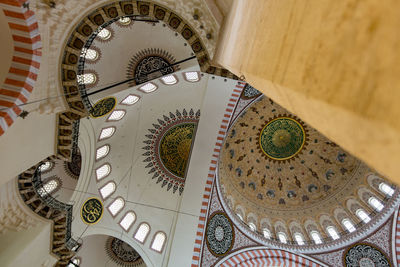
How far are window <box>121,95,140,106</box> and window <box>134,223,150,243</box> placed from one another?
4636 millimetres

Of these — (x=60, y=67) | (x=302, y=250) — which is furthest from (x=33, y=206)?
(x=302, y=250)

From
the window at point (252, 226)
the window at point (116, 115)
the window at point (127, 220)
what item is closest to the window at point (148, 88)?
the window at point (116, 115)

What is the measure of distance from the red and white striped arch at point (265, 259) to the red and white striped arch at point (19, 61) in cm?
737

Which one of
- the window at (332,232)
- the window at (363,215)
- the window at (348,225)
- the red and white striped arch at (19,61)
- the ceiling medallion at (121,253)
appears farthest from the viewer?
the ceiling medallion at (121,253)

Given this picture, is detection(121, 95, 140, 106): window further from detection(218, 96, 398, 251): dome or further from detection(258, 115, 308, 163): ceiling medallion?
detection(258, 115, 308, 163): ceiling medallion

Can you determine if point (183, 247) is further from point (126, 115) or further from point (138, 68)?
point (138, 68)

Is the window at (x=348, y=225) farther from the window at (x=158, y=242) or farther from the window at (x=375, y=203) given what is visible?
the window at (x=158, y=242)

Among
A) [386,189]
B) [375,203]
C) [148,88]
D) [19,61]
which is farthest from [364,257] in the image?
[19,61]

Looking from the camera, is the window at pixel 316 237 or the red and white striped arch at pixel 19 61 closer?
the red and white striped arch at pixel 19 61

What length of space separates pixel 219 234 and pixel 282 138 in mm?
4980

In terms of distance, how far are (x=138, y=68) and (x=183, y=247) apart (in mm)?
6217

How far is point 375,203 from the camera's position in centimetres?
791

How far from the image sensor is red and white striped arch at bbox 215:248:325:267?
7.94 m

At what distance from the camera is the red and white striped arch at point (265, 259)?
7.94m
